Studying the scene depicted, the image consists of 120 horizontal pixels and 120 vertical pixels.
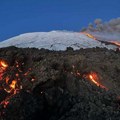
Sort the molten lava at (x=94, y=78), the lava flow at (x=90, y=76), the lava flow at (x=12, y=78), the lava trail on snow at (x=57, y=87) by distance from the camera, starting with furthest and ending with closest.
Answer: the lava flow at (x=90, y=76) → the molten lava at (x=94, y=78) → the lava flow at (x=12, y=78) → the lava trail on snow at (x=57, y=87)

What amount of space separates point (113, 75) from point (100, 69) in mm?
761

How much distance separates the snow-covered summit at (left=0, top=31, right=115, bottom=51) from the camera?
3039cm

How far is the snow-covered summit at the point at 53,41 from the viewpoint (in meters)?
30.4

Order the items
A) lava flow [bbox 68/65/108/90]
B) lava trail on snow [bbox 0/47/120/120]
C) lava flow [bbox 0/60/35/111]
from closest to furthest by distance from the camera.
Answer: lava trail on snow [bbox 0/47/120/120] → lava flow [bbox 0/60/35/111] → lava flow [bbox 68/65/108/90]

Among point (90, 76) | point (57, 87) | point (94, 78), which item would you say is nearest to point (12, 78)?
point (57, 87)

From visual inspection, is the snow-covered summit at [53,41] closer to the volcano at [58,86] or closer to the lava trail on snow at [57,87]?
the volcano at [58,86]

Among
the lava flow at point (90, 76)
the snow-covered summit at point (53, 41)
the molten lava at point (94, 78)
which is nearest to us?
the molten lava at point (94, 78)

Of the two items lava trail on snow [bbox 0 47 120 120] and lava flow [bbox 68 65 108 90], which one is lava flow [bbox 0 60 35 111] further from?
lava flow [bbox 68 65 108 90]

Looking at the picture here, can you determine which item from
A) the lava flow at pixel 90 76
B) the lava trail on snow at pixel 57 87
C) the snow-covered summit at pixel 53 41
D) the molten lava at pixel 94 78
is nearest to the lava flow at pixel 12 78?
the lava trail on snow at pixel 57 87

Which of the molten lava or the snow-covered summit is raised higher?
the snow-covered summit

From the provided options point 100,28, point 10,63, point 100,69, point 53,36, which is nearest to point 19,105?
point 10,63

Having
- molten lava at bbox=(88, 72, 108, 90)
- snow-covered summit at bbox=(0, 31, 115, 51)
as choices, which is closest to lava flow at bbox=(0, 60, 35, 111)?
molten lava at bbox=(88, 72, 108, 90)

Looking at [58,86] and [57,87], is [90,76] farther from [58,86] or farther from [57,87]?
[57,87]

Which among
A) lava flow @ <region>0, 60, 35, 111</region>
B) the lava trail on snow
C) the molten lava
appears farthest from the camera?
the molten lava
